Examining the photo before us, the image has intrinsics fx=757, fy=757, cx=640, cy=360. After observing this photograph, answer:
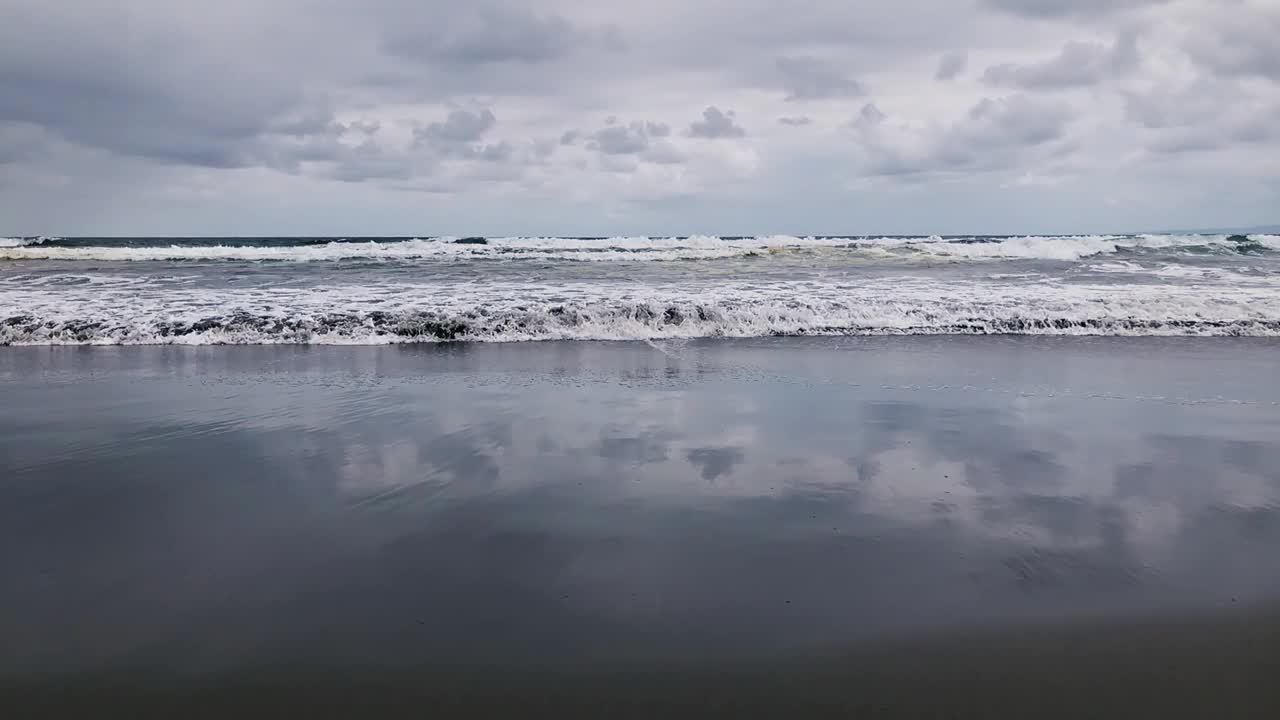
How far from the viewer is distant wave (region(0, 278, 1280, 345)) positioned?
10891 mm

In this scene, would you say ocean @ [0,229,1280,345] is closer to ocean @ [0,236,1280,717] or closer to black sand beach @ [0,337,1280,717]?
ocean @ [0,236,1280,717]

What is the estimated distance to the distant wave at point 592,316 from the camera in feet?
35.7

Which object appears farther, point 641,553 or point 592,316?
point 592,316

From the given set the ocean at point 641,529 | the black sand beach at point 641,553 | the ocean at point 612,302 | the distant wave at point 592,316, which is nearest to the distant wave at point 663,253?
the ocean at point 612,302

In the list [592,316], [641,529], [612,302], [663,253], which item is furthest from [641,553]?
[663,253]

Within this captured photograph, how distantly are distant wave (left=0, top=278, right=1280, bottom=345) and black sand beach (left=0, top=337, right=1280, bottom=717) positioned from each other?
366cm

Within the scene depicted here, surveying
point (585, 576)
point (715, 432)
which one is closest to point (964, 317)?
point (715, 432)

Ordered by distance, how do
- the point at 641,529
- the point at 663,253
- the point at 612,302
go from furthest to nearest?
the point at 663,253, the point at 612,302, the point at 641,529

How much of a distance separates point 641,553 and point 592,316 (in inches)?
327

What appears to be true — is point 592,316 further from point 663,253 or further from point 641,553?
point 663,253

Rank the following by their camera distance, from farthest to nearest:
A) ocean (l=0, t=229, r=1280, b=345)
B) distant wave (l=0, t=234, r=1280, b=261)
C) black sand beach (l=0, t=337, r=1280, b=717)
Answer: distant wave (l=0, t=234, r=1280, b=261), ocean (l=0, t=229, r=1280, b=345), black sand beach (l=0, t=337, r=1280, b=717)

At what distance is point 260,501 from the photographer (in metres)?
4.49

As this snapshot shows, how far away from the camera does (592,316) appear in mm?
11820

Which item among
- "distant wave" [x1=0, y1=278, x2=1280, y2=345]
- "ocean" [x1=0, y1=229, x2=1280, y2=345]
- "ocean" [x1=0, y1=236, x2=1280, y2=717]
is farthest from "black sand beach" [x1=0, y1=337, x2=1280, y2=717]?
"ocean" [x1=0, y1=229, x2=1280, y2=345]
